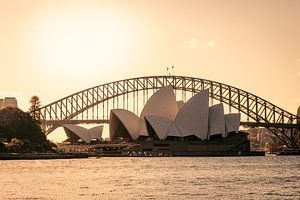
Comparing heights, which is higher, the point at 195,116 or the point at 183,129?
the point at 195,116

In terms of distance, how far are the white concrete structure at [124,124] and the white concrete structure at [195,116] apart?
12893 millimetres

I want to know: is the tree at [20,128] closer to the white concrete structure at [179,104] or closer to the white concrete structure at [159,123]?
the white concrete structure at [159,123]

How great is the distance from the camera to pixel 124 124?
159 m

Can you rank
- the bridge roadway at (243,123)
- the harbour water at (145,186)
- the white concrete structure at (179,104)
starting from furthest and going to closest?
the bridge roadway at (243,123) → the white concrete structure at (179,104) → the harbour water at (145,186)

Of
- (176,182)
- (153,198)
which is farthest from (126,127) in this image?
(153,198)

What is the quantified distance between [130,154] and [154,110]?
11.2m

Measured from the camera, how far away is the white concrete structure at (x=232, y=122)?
510ft

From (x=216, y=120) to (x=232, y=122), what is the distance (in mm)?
5780

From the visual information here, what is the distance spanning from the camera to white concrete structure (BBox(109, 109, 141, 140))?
159m

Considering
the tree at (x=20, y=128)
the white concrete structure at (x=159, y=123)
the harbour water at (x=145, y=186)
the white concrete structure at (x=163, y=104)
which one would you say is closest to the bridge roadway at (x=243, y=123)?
the white concrete structure at (x=163, y=104)

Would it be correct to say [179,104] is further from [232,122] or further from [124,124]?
[124,124]

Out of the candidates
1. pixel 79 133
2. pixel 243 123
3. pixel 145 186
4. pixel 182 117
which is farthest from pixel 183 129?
A: pixel 145 186

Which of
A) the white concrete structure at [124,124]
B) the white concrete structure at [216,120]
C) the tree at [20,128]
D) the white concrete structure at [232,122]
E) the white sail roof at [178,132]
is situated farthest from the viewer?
the white concrete structure at [124,124]

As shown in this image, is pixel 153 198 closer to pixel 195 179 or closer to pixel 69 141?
pixel 195 179
